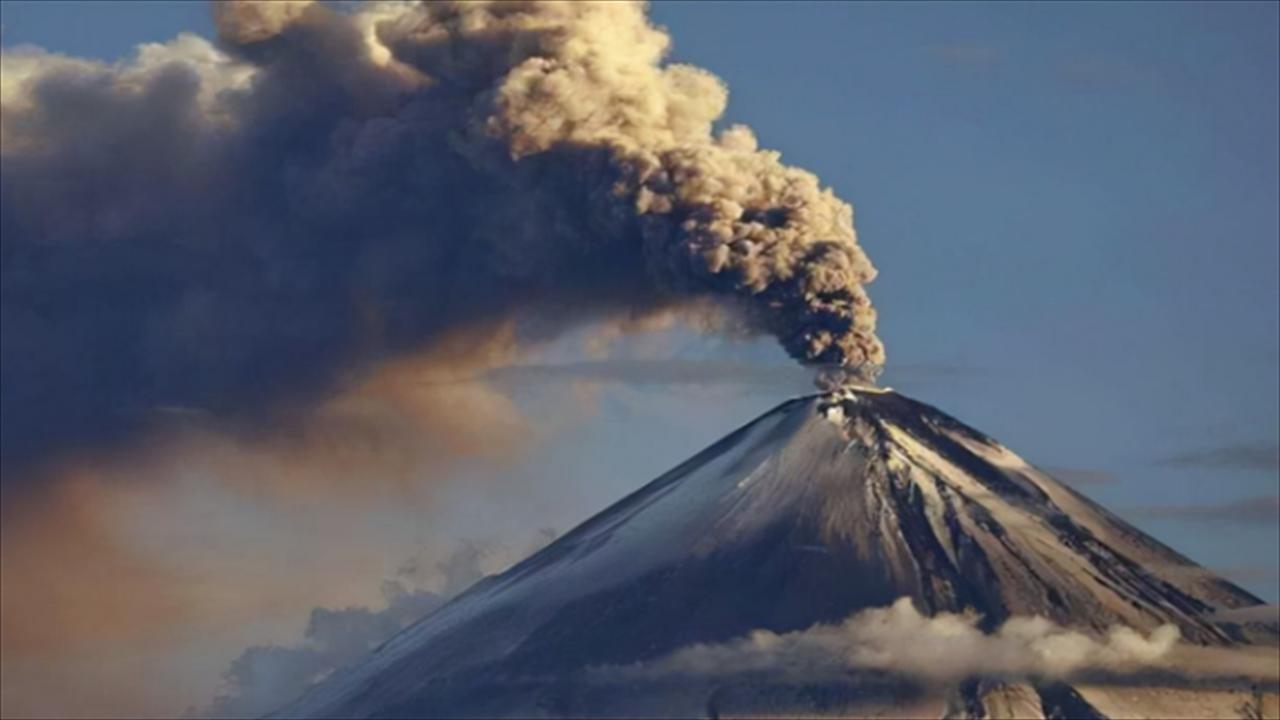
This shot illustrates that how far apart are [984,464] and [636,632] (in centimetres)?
1276

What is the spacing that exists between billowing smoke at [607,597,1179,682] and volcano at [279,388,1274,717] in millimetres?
405

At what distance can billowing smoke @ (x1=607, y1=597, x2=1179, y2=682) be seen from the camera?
9131cm

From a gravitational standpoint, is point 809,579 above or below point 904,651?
above

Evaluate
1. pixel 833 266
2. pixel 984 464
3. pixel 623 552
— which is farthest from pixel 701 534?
pixel 833 266

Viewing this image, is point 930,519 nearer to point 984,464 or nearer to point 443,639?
point 984,464

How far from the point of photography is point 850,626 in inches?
3634

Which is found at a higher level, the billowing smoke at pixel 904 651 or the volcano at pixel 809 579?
the volcano at pixel 809 579

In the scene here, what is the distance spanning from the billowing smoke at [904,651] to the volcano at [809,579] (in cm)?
41

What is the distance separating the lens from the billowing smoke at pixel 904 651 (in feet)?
300

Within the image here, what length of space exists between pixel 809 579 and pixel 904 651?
13.0 feet

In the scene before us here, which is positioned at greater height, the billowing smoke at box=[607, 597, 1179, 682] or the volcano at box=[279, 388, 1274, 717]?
the volcano at box=[279, 388, 1274, 717]

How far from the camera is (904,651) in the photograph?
3593 inches

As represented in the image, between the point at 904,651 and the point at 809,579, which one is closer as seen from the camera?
the point at 904,651

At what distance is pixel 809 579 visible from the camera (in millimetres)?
93375
